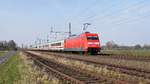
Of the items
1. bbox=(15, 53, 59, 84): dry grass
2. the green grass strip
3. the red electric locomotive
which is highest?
the red electric locomotive

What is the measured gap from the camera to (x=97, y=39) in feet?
152

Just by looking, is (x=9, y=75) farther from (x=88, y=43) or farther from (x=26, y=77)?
(x=88, y=43)

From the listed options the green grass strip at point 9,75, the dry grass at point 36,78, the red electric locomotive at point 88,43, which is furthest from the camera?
the red electric locomotive at point 88,43

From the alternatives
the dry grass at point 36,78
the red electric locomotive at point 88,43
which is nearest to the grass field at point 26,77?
the dry grass at point 36,78

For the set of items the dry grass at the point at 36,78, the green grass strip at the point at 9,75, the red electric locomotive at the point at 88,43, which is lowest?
the green grass strip at the point at 9,75

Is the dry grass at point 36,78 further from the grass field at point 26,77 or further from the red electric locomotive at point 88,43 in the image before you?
the red electric locomotive at point 88,43

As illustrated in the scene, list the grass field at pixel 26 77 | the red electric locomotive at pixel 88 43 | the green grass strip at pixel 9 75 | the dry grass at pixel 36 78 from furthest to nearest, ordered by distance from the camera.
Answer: the red electric locomotive at pixel 88 43 < the green grass strip at pixel 9 75 < the grass field at pixel 26 77 < the dry grass at pixel 36 78

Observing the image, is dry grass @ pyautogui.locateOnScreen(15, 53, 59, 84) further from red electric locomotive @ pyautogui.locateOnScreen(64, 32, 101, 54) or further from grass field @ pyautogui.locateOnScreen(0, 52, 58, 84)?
red electric locomotive @ pyautogui.locateOnScreen(64, 32, 101, 54)

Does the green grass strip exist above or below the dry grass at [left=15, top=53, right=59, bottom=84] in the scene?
below

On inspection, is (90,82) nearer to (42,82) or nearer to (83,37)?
(42,82)

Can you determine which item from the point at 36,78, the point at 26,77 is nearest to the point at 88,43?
the point at 26,77

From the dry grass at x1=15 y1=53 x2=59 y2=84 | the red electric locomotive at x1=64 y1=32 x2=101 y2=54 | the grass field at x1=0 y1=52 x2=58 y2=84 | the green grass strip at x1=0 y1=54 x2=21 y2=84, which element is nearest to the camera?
the dry grass at x1=15 y1=53 x2=59 y2=84

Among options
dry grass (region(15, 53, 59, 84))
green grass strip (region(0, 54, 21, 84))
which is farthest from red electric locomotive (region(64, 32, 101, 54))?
dry grass (region(15, 53, 59, 84))

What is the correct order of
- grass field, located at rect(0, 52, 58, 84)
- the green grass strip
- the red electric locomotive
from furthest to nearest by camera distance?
the red electric locomotive, the green grass strip, grass field, located at rect(0, 52, 58, 84)
